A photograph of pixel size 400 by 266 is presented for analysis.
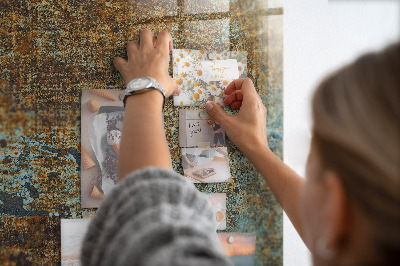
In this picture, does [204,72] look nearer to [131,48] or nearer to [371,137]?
[131,48]

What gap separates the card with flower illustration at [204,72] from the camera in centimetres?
79

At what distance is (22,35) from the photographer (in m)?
0.71

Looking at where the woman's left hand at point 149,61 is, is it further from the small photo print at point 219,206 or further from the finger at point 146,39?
the small photo print at point 219,206

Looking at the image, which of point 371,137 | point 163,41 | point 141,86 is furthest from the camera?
point 163,41

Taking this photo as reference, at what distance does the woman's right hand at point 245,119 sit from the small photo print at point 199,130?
0.02 metres

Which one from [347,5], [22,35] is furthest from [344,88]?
[22,35]

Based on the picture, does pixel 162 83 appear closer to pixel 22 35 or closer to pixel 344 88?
pixel 22 35

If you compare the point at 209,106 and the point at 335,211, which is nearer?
the point at 335,211

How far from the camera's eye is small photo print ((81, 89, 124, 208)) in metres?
0.74

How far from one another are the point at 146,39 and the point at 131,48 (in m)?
0.04

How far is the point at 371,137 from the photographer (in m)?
0.33

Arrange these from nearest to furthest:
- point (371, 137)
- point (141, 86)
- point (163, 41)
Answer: point (371, 137) → point (141, 86) → point (163, 41)

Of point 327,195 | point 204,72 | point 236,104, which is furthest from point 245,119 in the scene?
point 327,195

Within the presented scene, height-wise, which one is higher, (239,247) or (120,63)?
(120,63)
